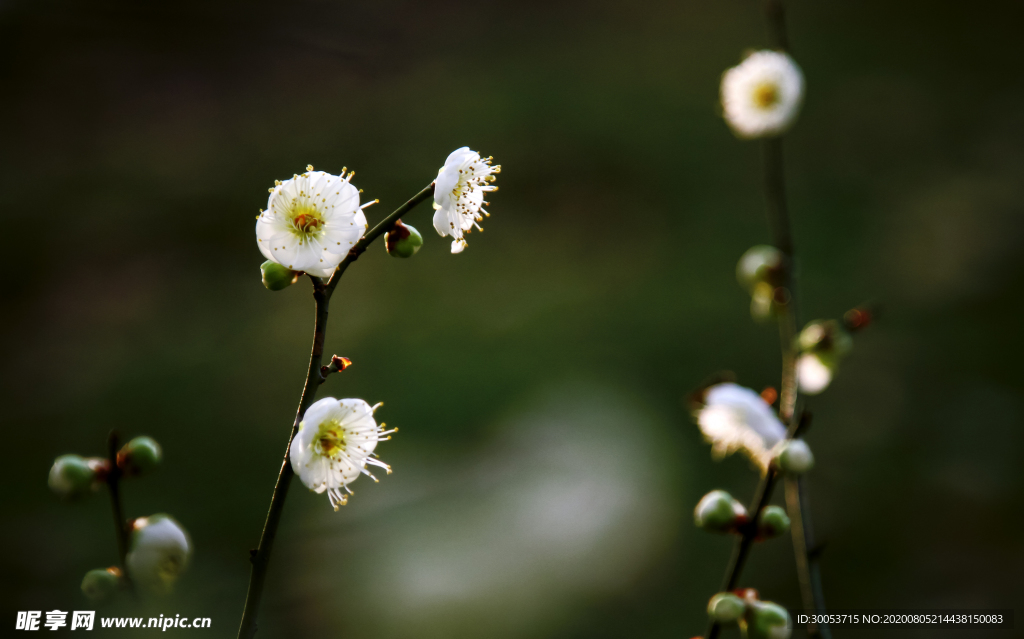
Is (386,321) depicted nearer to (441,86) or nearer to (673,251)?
(673,251)

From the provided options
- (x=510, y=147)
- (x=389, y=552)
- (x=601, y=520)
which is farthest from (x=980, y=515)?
(x=510, y=147)

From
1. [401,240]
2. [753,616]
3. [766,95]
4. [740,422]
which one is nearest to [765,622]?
[753,616]

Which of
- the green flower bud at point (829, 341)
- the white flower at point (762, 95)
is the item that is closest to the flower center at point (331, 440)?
the green flower bud at point (829, 341)

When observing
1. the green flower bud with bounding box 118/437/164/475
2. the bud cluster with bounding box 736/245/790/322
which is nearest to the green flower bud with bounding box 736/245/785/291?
the bud cluster with bounding box 736/245/790/322

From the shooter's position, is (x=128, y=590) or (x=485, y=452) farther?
(x=485, y=452)

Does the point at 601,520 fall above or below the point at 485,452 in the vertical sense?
below

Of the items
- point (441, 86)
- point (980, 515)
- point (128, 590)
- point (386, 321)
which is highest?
point (441, 86)

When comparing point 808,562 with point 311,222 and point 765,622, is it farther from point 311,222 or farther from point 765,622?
point 311,222
